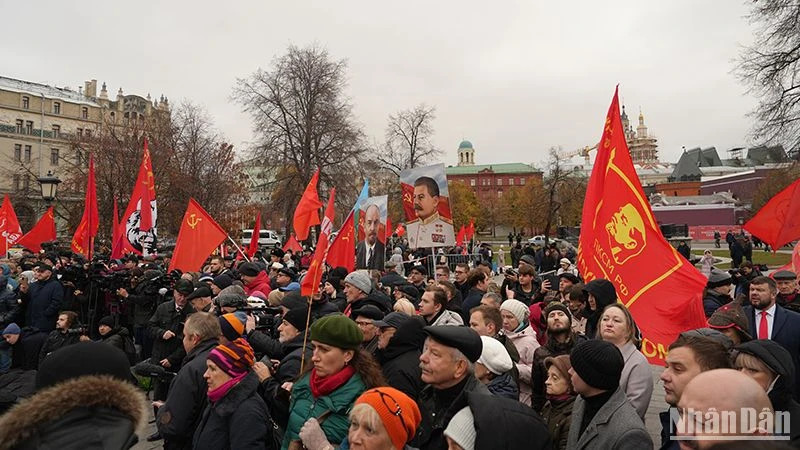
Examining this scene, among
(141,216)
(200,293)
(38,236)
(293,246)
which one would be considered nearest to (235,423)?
(200,293)

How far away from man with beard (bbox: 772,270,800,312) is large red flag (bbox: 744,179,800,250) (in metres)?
1.59

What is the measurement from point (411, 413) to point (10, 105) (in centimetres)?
7582

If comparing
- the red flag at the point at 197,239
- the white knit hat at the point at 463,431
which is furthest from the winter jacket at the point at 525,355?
the red flag at the point at 197,239

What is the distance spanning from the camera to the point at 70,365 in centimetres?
204

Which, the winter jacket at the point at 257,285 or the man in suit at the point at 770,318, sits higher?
the winter jacket at the point at 257,285

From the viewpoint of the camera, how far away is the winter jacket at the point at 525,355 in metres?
4.49

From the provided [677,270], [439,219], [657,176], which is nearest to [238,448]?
[677,270]

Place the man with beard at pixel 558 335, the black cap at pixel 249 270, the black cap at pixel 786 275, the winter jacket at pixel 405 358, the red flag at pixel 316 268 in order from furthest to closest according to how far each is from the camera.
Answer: the black cap at pixel 249 270 < the black cap at pixel 786 275 < the red flag at pixel 316 268 < the man with beard at pixel 558 335 < the winter jacket at pixel 405 358

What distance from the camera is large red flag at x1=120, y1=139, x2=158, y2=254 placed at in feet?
35.3

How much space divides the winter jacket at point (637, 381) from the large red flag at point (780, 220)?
5.61 metres

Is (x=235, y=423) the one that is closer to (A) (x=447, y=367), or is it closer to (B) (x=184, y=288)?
(A) (x=447, y=367)

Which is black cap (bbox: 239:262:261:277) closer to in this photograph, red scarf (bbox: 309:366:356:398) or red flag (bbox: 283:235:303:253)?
red scarf (bbox: 309:366:356:398)

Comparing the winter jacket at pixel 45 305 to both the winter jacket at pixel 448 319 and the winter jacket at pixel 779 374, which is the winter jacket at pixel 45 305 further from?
the winter jacket at pixel 779 374

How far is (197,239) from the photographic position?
9.33 metres
